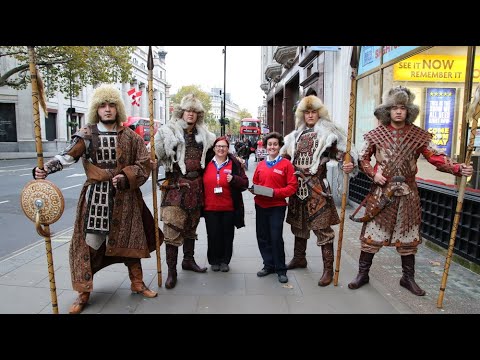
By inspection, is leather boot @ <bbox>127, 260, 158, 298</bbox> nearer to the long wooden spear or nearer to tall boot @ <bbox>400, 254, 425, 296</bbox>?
the long wooden spear

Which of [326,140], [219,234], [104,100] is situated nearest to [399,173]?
[326,140]

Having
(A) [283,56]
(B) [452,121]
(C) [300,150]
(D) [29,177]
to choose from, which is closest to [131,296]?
(C) [300,150]

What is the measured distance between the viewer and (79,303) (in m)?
3.38

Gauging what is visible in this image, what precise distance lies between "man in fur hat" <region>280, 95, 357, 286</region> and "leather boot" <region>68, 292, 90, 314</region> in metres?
2.39

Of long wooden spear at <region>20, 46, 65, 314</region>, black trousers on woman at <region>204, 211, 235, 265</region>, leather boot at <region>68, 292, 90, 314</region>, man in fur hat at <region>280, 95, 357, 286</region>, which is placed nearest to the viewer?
long wooden spear at <region>20, 46, 65, 314</region>

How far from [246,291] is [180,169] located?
1.49m

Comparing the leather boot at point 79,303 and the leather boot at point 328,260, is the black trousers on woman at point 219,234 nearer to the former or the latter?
the leather boot at point 328,260

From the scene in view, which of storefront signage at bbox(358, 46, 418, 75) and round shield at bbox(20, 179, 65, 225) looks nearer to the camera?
round shield at bbox(20, 179, 65, 225)

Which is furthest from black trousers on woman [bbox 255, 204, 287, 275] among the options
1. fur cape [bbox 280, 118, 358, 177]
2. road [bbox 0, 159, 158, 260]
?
road [bbox 0, 159, 158, 260]

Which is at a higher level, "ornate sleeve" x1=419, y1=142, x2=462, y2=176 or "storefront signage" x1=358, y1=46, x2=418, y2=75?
"storefront signage" x1=358, y1=46, x2=418, y2=75

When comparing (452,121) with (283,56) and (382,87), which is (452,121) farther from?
(283,56)

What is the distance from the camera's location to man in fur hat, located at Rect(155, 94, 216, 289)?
3.88 m

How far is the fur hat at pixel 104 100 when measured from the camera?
3375 millimetres

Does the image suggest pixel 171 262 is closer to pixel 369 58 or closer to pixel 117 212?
pixel 117 212
